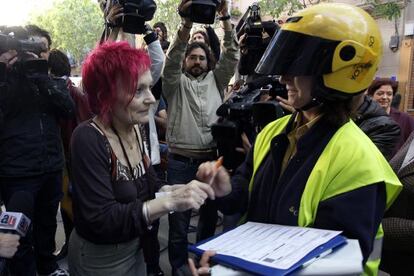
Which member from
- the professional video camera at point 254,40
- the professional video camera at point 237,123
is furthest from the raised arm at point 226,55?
the professional video camera at point 237,123

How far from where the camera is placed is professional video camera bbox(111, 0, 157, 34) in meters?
Answer: 2.52

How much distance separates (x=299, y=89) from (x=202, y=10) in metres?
1.50

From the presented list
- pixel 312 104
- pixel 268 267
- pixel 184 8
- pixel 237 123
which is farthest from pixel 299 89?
pixel 184 8

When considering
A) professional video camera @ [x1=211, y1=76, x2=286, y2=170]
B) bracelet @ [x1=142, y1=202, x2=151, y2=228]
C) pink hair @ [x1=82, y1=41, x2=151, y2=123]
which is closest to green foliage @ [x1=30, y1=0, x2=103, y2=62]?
professional video camera @ [x1=211, y1=76, x2=286, y2=170]

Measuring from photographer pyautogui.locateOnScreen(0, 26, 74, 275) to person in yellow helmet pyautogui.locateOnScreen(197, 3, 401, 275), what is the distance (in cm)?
203

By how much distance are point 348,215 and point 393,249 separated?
848mm

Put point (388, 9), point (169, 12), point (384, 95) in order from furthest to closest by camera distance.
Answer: point (169, 12) < point (388, 9) < point (384, 95)

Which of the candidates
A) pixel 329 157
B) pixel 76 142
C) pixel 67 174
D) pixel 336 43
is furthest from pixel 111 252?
pixel 67 174

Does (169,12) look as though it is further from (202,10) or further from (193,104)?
(202,10)

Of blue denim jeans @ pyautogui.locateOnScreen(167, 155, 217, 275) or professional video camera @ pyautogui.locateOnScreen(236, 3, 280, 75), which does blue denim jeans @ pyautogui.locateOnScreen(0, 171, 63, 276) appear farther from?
professional video camera @ pyautogui.locateOnScreen(236, 3, 280, 75)

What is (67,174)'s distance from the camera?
3785 mm

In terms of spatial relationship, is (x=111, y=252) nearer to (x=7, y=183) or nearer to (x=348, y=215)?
(x=348, y=215)

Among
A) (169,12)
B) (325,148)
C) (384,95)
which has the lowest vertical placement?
(384,95)

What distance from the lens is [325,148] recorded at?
141 cm
